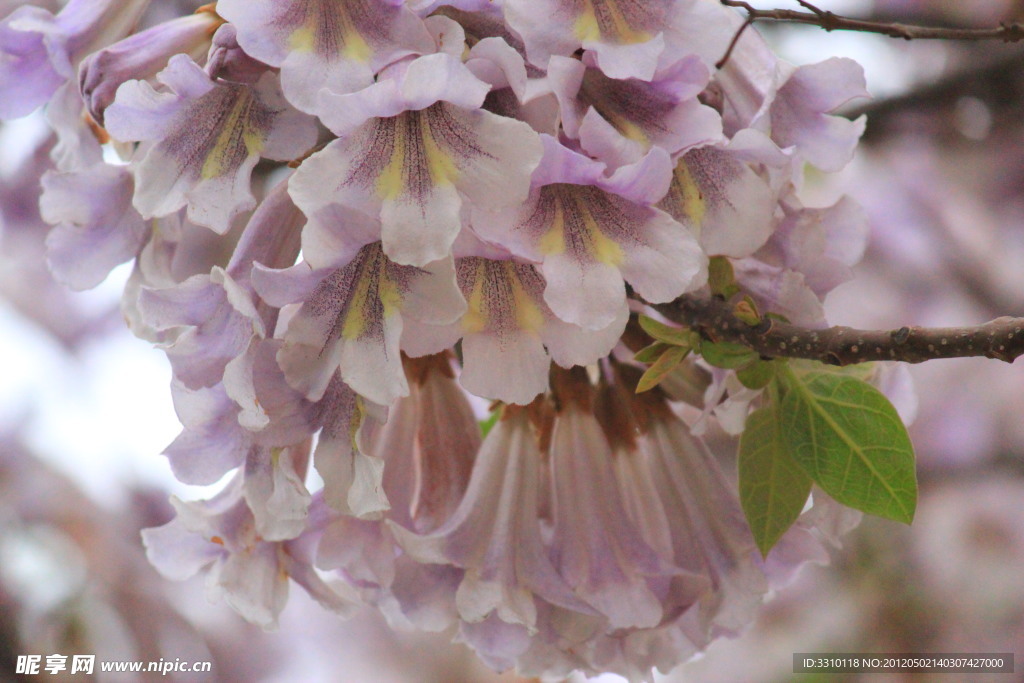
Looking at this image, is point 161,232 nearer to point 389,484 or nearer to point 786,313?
point 389,484

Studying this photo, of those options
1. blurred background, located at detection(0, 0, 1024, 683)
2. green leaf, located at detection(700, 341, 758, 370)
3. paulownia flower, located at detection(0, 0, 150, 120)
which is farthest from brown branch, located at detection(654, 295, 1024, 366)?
blurred background, located at detection(0, 0, 1024, 683)

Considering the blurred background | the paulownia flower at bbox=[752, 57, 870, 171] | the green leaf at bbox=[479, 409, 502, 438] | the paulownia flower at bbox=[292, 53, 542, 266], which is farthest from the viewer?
the blurred background

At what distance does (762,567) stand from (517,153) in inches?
12.8

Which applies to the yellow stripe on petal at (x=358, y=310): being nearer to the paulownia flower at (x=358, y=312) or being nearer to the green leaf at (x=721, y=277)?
the paulownia flower at (x=358, y=312)

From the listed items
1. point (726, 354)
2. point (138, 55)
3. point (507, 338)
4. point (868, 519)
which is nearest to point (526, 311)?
point (507, 338)

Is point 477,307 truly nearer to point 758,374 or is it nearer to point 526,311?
point 526,311

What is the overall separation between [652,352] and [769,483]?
3.7 inches

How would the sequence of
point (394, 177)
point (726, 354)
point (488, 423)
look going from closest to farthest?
point (394, 177), point (726, 354), point (488, 423)

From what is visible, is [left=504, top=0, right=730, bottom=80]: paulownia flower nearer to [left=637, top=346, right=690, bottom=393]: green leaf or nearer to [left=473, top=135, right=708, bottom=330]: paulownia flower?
[left=473, top=135, right=708, bottom=330]: paulownia flower

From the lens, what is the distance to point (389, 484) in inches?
21.6

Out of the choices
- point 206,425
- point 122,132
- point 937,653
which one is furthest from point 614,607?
point 937,653

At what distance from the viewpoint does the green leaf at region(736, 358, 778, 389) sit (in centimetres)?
48

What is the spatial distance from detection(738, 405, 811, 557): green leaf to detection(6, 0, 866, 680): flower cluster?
2 centimetres

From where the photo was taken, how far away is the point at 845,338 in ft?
1.40
